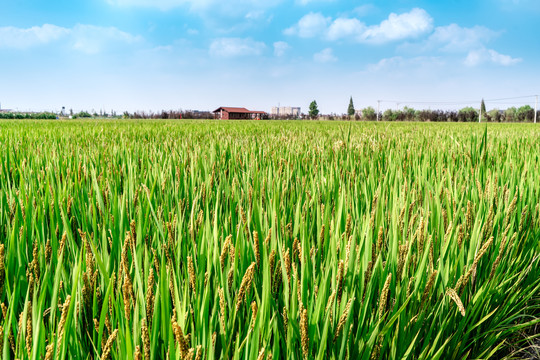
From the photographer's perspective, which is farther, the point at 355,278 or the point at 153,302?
the point at 355,278

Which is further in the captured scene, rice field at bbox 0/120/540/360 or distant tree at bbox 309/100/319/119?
distant tree at bbox 309/100/319/119

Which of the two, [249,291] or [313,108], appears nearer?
[249,291]

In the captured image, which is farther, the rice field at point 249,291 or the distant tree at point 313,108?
the distant tree at point 313,108

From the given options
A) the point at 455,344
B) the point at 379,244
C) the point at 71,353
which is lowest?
the point at 455,344

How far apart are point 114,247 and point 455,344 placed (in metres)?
0.82

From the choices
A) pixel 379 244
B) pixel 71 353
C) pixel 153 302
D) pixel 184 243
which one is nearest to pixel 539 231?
pixel 379 244

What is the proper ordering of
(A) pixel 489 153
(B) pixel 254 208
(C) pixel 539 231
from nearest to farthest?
(B) pixel 254 208
(C) pixel 539 231
(A) pixel 489 153

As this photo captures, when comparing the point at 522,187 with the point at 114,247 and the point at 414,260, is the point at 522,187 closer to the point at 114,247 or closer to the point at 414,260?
the point at 414,260

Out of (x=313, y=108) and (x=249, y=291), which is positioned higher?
(x=313, y=108)

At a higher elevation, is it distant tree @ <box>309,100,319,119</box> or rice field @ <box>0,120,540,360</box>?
distant tree @ <box>309,100,319,119</box>

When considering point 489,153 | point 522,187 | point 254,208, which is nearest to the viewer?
point 254,208

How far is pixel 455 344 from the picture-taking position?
841 mm

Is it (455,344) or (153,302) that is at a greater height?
(153,302)

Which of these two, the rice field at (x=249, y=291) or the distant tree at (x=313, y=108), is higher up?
the distant tree at (x=313, y=108)
